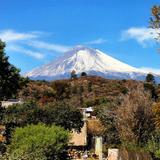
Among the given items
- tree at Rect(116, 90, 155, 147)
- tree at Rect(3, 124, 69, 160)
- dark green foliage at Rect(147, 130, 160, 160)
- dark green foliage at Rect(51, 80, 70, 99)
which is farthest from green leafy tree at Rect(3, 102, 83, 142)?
dark green foliage at Rect(51, 80, 70, 99)

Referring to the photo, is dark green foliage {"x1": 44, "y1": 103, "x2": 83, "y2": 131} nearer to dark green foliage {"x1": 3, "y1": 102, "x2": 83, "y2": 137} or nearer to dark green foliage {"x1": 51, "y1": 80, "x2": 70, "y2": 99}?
dark green foliage {"x1": 3, "y1": 102, "x2": 83, "y2": 137}

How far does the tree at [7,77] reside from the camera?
164 feet

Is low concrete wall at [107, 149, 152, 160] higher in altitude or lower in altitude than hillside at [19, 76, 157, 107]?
lower

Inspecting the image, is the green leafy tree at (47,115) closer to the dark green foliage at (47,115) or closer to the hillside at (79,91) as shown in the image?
the dark green foliage at (47,115)

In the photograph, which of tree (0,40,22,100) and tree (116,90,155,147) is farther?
tree (0,40,22,100)

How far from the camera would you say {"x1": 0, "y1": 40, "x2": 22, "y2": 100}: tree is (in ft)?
164

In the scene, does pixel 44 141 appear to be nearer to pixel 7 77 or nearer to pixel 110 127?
pixel 7 77

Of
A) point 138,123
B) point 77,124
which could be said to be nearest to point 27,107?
point 77,124

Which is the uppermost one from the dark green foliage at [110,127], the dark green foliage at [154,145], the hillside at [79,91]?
the hillside at [79,91]

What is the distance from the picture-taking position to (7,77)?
50.2 metres

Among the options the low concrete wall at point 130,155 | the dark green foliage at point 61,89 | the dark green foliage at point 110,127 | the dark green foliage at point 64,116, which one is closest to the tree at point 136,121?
the dark green foliage at point 110,127

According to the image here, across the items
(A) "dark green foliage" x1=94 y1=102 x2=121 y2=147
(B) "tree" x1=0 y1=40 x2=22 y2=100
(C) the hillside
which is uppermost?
(C) the hillside

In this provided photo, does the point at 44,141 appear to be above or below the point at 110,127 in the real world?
below

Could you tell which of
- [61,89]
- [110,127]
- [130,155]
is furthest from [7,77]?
[61,89]
